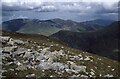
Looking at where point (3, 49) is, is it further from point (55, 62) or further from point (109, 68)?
point (109, 68)

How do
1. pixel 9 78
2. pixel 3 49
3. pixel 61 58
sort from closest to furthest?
pixel 9 78 < pixel 61 58 < pixel 3 49

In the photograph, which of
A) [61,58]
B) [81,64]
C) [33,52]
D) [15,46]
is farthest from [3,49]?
[81,64]

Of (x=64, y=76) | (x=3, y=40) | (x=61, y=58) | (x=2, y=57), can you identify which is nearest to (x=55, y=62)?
(x=61, y=58)

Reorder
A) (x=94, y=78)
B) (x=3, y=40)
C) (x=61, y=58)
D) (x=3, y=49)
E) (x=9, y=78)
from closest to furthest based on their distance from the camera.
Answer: (x=9, y=78) → (x=94, y=78) → (x=61, y=58) → (x=3, y=49) → (x=3, y=40)

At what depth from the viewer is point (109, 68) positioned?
32.5 metres

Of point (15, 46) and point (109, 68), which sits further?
point (15, 46)

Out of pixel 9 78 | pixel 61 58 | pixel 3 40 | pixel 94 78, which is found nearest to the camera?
pixel 9 78

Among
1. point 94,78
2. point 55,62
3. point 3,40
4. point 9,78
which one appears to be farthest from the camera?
point 3,40

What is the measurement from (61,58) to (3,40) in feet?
40.7

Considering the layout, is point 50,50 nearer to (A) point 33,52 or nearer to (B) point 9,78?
(A) point 33,52

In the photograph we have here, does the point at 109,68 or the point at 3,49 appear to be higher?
the point at 3,49

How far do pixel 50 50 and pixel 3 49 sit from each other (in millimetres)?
6249

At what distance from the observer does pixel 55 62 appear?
30.5 m

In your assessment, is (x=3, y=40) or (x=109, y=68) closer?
(x=109, y=68)
